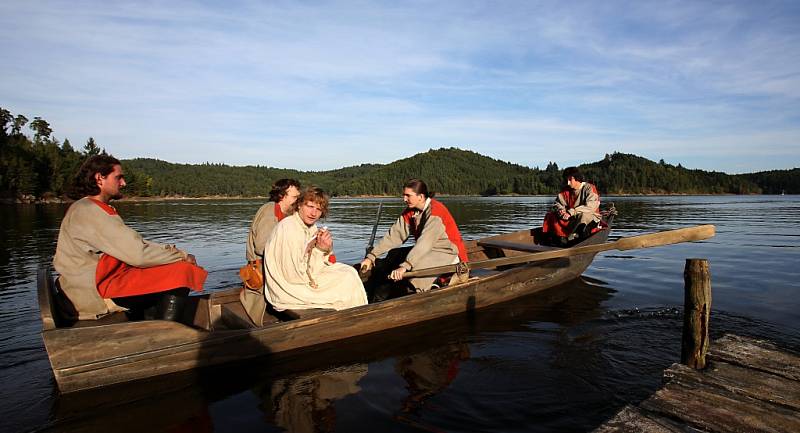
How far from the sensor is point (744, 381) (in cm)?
395

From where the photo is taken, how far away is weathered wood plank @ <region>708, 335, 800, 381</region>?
4.13m

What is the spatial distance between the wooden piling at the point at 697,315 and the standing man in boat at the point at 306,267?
3743mm

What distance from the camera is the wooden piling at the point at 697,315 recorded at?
4426 millimetres

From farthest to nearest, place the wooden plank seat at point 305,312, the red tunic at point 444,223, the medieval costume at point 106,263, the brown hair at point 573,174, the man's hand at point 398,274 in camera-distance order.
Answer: the brown hair at point 573,174
the red tunic at point 444,223
the man's hand at point 398,274
the wooden plank seat at point 305,312
the medieval costume at point 106,263

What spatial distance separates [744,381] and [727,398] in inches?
19.6

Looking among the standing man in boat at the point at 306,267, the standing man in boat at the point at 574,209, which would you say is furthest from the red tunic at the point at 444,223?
the standing man in boat at the point at 574,209

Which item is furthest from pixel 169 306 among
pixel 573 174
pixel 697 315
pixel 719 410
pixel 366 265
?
pixel 573 174

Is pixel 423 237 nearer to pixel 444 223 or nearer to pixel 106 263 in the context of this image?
pixel 444 223

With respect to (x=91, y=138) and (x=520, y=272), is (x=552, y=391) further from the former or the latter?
(x=91, y=138)

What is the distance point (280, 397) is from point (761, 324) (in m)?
7.20

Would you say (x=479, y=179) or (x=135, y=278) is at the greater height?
(x=479, y=179)

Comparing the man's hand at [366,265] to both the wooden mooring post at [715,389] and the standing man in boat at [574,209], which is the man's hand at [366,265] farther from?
the standing man in boat at [574,209]

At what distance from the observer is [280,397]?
A: 4730mm

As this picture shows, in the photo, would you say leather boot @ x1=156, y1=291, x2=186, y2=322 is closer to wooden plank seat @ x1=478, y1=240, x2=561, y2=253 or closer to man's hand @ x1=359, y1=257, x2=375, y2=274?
man's hand @ x1=359, y1=257, x2=375, y2=274
